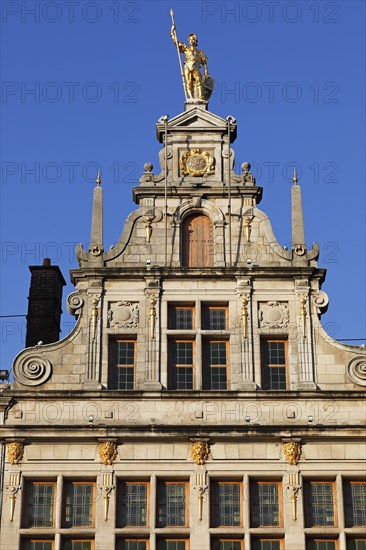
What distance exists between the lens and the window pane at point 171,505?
29.2 metres

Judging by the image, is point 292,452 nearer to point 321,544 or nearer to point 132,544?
point 321,544

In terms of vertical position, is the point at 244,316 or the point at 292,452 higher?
the point at 244,316

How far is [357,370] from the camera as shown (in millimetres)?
30766

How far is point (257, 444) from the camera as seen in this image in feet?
97.8

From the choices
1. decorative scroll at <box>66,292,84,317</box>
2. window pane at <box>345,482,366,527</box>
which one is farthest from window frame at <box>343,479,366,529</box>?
decorative scroll at <box>66,292,84,317</box>

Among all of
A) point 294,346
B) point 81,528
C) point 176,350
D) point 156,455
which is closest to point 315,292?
point 294,346

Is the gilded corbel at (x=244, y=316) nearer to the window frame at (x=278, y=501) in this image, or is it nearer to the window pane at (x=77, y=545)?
the window frame at (x=278, y=501)

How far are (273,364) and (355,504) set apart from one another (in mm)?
3915

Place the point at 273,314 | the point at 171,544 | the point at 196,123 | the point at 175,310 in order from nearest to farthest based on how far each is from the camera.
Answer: the point at 171,544 → the point at 273,314 → the point at 175,310 → the point at 196,123

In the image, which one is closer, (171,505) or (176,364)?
(171,505)

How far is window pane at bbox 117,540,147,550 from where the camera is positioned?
95.0ft

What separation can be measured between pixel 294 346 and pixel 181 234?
427 cm

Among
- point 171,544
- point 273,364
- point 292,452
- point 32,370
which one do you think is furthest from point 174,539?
point 32,370

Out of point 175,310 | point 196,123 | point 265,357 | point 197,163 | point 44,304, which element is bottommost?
point 265,357
